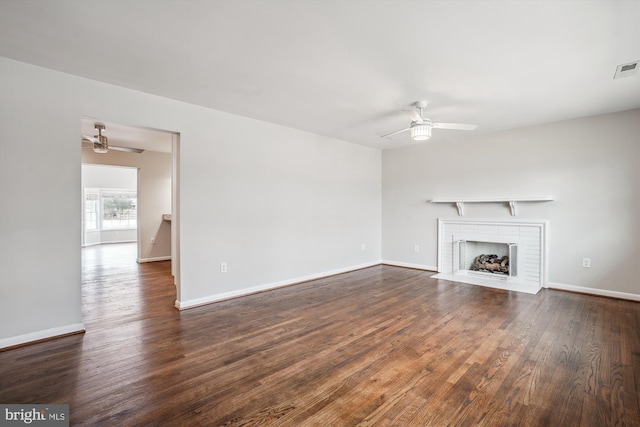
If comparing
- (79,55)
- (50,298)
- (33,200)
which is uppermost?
(79,55)

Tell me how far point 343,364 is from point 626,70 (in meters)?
3.55

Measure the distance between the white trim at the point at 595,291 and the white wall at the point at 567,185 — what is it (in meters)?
0.01

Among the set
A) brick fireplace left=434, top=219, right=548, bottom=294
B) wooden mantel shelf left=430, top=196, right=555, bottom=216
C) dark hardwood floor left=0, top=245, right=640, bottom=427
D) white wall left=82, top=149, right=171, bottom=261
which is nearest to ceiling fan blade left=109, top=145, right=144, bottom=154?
white wall left=82, top=149, right=171, bottom=261

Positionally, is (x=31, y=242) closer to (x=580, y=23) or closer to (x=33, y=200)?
(x=33, y=200)

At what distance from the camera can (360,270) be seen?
5.76m

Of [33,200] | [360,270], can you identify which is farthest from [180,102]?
[360,270]

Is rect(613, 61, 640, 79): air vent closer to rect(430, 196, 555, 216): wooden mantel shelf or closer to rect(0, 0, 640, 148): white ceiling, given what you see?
rect(0, 0, 640, 148): white ceiling

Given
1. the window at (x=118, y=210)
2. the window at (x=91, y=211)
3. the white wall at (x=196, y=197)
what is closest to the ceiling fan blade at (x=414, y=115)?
the white wall at (x=196, y=197)

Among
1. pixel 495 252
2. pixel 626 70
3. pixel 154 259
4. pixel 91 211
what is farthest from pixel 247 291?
pixel 91 211

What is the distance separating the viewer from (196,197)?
3652mm

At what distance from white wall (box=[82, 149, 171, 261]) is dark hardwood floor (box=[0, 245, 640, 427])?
306 centimetres

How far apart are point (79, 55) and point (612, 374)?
15.2 ft

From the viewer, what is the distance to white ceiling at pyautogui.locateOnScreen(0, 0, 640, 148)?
1.93 m

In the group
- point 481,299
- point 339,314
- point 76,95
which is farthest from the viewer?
point 481,299
